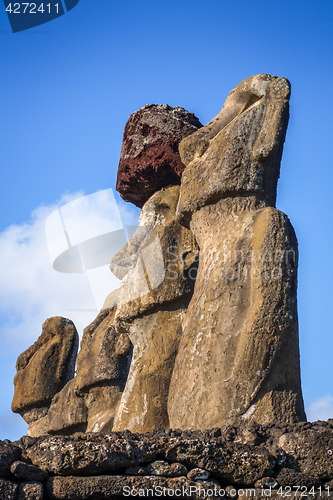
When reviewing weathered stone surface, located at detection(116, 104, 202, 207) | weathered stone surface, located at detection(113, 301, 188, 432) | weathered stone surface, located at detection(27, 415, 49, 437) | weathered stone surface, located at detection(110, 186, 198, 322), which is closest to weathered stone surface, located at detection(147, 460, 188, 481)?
weathered stone surface, located at detection(113, 301, 188, 432)

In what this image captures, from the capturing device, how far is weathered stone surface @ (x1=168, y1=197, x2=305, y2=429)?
11.0 feet

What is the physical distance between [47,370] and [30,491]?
14.8ft

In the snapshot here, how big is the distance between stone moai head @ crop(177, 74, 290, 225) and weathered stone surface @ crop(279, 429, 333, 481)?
74.5 inches

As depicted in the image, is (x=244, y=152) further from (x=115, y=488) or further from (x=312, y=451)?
(x=115, y=488)

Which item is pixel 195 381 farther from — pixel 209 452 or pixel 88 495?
pixel 88 495

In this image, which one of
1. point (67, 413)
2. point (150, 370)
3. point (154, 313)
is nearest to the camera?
point (150, 370)

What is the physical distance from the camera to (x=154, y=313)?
15.1ft

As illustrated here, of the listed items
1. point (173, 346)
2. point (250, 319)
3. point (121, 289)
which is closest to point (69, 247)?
point (121, 289)

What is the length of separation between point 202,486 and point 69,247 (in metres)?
3.77

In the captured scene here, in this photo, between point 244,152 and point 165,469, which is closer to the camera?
point 165,469

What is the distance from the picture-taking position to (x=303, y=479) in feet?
8.75

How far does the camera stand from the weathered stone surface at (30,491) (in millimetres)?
2340

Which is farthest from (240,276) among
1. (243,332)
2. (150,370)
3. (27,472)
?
(27,472)

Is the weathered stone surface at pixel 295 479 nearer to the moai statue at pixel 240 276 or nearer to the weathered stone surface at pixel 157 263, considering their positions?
the moai statue at pixel 240 276
